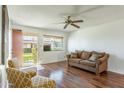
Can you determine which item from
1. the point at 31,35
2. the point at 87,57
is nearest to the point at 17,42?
the point at 31,35

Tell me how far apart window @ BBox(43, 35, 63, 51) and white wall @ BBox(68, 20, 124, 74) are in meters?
1.71

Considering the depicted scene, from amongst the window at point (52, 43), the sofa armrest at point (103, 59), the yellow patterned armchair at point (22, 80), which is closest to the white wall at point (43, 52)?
the window at point (52, 43)

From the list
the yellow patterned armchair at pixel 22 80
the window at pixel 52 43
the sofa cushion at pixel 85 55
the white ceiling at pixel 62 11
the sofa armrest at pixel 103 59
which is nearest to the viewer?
the yellow patterned armchair at pixel 22 80

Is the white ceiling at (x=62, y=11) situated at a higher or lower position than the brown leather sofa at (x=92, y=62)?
higher

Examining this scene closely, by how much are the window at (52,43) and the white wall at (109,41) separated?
171cm

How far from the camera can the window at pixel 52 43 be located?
669 centimetres

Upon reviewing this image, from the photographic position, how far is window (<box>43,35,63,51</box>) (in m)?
6.69

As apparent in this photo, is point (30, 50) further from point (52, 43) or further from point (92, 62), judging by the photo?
point (92, 62)

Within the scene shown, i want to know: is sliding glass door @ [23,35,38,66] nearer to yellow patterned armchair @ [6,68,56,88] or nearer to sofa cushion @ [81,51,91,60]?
sofa cushion @ [81,51,91,60]

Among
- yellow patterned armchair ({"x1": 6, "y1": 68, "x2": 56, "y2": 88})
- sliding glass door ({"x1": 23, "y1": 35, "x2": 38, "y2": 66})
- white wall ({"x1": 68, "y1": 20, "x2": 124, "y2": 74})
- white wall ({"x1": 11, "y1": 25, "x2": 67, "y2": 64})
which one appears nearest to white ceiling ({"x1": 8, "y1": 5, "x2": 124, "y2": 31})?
white wall ({"x1": 68, "y1": 20, "x2": 124, "y2": 74})

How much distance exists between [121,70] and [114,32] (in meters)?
1.63

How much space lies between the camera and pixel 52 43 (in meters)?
7.13

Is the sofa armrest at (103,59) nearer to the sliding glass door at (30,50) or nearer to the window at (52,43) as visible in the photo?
the window at (52,43)
